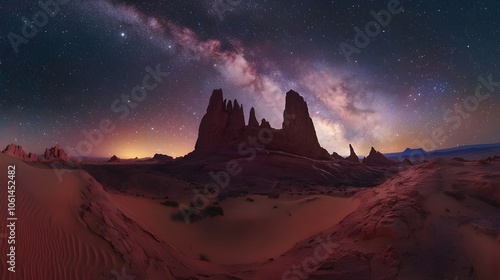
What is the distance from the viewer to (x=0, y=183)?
7082 millimetres

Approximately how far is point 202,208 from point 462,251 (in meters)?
15.0

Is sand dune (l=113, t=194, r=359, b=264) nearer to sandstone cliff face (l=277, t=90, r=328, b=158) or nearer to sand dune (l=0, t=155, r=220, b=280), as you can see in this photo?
sand dune (l=0, t=155, r=220, b=280)

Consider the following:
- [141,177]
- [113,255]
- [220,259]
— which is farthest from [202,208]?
[141,177]

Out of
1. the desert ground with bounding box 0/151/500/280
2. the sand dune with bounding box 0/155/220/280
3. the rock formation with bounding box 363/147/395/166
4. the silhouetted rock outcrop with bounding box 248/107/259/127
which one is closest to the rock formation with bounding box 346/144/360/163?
the rock formation with bounding box 363/147/395/166

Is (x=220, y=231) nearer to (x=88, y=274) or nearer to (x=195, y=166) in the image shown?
(x=88, y=274)

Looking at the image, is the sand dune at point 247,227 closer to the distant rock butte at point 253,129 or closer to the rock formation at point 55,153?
the distant rock butte at point 253,129

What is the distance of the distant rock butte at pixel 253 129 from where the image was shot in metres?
57.3

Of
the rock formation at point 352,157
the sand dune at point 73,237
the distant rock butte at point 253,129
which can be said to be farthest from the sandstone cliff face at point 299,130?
the sand dune at point 73,237

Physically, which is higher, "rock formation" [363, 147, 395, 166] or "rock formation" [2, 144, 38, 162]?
"rock formation" [2, 144, 38, 162]

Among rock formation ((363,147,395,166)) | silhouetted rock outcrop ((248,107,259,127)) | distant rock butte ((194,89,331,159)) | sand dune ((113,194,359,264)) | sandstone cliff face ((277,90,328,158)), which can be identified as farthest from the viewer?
rock formation ((363,147,395,166))

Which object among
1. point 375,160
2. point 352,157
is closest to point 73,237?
point 352,157

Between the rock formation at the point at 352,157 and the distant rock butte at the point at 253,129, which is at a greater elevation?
the distant rock butte at the point at 253,129

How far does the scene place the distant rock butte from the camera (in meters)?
57.3

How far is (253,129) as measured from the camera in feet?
189
